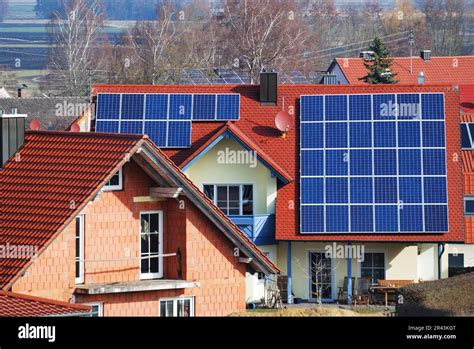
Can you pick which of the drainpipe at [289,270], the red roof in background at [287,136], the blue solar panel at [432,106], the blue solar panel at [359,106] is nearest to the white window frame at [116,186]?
the drainpipe at [289,270]

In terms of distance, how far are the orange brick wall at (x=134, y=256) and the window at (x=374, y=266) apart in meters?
19.7

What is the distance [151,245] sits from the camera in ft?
79.5

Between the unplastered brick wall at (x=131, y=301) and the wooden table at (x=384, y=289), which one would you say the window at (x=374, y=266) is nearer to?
the wooden table at (x=384, y=289)

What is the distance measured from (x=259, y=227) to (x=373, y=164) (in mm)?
4015

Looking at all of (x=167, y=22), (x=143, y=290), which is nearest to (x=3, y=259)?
(x=143, y=290)

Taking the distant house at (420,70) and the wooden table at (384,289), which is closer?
the wooden table at (384,289)

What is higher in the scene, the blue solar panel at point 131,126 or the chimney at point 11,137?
the blue solar panel at point 131,126

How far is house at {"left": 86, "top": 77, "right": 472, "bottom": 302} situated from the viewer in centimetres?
4475

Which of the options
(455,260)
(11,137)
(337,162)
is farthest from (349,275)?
(11,137)

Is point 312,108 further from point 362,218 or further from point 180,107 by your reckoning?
point 362,218

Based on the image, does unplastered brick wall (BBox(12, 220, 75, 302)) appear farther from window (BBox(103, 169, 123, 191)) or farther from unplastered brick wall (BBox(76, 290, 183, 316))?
window (BBox(103, 169, 123, 191))

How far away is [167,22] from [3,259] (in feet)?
407

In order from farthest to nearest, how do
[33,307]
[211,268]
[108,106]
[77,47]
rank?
[77,47], [108,106], [211,268], [33,307]

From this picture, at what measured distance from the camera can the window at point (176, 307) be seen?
79.2 feet
